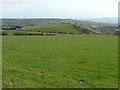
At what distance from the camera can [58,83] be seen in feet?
37.0

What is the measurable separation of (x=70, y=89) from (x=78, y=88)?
48cm

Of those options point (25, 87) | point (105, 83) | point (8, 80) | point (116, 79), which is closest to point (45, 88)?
point (25, 87)

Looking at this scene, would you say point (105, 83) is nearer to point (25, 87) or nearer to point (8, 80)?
point (25, 87)

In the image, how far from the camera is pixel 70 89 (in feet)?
33.6

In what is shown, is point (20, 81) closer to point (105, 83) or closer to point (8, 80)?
point (8, 80)

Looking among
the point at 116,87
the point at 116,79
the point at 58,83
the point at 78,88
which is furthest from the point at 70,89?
the point at 116,79

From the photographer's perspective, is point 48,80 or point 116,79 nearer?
point 48,80

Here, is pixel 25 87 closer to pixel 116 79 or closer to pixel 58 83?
pixel 58 83

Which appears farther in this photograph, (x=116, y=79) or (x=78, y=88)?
(x=116, y=79)

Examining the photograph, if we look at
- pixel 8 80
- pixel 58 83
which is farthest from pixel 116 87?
pixel 8 80

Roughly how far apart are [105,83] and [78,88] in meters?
2.38

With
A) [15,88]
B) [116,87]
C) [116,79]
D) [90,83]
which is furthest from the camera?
[116,79]

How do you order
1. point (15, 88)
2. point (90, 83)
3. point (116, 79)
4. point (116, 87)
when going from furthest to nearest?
point (116, 79), point (90, 83), point (116, 87), point (15, 88)

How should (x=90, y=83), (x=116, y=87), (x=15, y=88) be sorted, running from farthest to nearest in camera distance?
(x=90, y=83) → (x=116, y=87) → (x=15, y=88)
